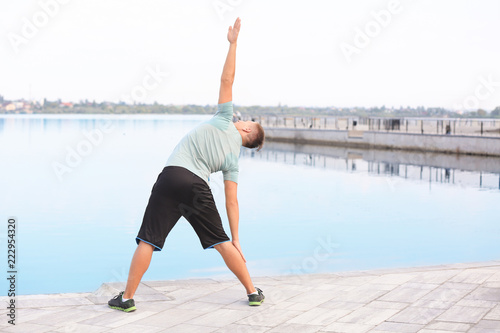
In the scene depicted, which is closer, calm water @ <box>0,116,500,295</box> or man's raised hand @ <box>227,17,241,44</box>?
man's raised hand @ <box>227,17,241,44</box>

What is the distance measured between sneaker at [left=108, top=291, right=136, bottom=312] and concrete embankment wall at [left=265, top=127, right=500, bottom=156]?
3071 centimetres

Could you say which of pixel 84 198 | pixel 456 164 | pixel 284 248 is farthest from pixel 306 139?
pixel 284 248

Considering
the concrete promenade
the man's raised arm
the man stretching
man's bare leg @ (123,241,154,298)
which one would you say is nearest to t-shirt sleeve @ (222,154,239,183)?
the man stretching

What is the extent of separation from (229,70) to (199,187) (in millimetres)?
943

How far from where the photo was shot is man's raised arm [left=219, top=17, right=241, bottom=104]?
5.19 m

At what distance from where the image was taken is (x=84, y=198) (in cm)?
1889

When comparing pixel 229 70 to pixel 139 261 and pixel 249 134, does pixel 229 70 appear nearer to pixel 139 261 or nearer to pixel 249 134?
pixel 249 134

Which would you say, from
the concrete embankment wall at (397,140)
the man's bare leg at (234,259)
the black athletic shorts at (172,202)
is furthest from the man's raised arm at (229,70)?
the concrete embankment wall at (397,140)

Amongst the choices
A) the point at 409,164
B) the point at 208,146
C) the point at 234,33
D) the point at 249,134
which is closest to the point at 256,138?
the point at 249,134

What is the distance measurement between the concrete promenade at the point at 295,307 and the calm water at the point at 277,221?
10.2ft

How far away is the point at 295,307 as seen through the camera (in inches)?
211

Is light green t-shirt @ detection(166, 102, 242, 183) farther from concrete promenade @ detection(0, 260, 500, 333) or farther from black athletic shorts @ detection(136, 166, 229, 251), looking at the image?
concrete promenade @ detection(0, 260, 500, 333)

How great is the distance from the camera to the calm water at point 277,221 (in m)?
10.1

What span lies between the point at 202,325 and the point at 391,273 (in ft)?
8.42
